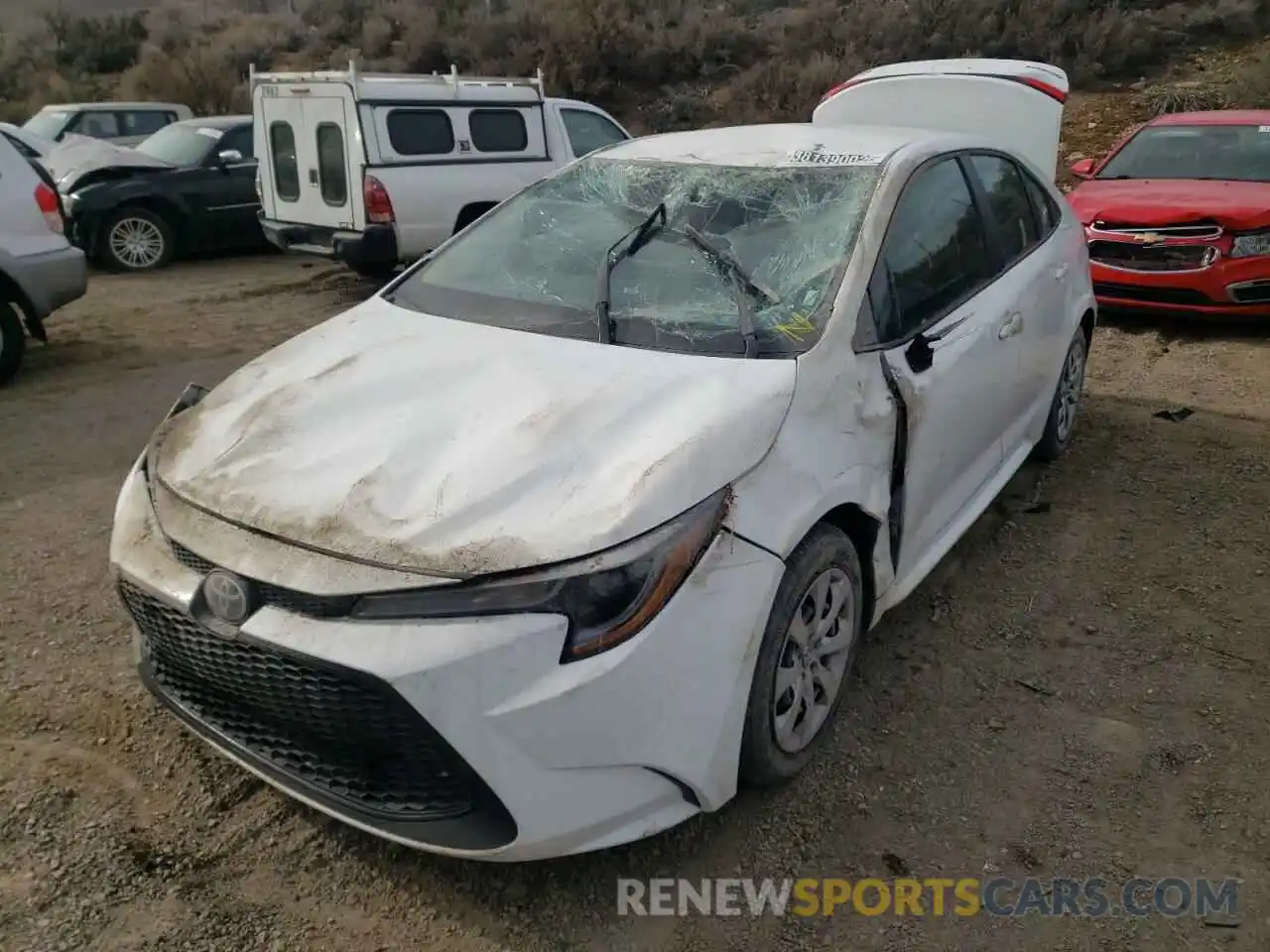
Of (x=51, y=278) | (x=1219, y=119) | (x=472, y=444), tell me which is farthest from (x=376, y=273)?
(x=472, y=444)

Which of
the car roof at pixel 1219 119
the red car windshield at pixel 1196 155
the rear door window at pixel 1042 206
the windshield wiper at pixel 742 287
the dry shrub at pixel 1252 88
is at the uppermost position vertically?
the windshield wiper at pixel 742 287

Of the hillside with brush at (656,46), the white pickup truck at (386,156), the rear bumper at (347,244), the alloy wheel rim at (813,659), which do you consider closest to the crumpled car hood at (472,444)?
the alloy wheel rim at (813,659)

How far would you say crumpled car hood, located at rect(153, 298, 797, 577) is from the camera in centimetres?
221

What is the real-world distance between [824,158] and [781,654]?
1796mm

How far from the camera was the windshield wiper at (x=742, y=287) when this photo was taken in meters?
2.84

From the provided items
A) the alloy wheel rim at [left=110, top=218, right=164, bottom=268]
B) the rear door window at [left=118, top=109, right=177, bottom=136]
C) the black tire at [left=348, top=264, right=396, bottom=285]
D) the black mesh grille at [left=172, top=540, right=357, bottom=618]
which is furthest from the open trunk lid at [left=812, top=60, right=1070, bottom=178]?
the rear door window at [left=118, top=109, right=177, bottom=136]

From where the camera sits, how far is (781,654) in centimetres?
252

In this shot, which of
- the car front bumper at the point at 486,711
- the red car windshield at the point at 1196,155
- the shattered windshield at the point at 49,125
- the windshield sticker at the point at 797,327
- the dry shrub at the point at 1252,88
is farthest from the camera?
the dry shrub at the point at 1252,88

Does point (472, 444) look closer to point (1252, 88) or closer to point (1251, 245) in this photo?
point (1251, 245)

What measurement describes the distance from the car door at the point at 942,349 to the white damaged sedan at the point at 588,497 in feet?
0.05

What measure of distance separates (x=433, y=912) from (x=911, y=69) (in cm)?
574

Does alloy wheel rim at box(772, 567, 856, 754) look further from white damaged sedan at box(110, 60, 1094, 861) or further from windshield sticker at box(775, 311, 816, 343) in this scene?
windshield sticker at box(775, 311, 816, 343)

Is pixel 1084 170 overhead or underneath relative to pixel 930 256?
underneath

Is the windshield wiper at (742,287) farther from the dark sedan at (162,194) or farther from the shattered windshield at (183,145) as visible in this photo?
the shattered windshield at (183,145)
